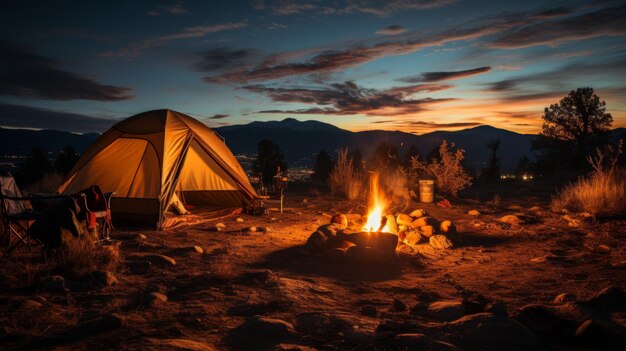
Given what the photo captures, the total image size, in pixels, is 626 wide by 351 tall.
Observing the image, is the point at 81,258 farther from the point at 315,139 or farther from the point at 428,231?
the point at 315,139

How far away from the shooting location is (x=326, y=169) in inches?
1989

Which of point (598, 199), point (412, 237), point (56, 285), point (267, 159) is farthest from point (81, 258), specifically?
point (267, 159)

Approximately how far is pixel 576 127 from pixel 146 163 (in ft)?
109

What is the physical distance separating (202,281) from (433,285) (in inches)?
114

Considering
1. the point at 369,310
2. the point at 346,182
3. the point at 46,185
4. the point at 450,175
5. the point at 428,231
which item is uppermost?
the point at 450,175

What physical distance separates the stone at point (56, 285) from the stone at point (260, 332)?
2.11 m

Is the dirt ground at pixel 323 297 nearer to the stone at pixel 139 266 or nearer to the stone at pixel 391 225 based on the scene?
the stone at pixel 139 266

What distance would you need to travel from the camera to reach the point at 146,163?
9469 millimetres

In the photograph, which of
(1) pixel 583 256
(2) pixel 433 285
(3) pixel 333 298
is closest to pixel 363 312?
(3) pixel 333 298

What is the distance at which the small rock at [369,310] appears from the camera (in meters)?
4.03

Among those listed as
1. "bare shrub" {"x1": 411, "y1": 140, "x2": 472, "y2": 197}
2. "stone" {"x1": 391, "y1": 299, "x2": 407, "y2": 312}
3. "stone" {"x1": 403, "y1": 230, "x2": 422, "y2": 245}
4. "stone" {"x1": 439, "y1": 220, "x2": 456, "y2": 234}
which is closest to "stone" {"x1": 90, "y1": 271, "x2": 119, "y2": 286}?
"stone" {"x1": 391, "y1": 299, "x2": 407, "y2": 312}

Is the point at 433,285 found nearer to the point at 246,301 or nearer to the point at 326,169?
the point at 246,301

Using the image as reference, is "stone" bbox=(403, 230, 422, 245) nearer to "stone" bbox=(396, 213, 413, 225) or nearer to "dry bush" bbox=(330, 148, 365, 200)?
"stone" bbox=(396, 213, 413, 225)

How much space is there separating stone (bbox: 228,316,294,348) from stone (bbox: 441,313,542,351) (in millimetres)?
1347
